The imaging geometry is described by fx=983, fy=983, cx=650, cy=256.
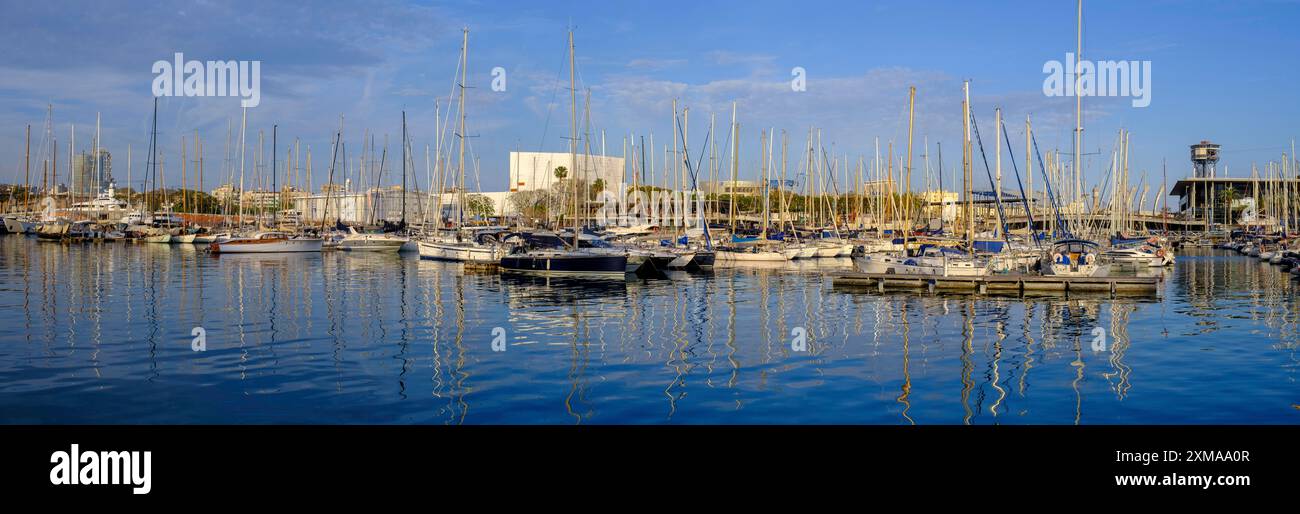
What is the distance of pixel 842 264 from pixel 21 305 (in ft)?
148

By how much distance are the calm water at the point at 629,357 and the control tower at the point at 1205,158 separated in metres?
167

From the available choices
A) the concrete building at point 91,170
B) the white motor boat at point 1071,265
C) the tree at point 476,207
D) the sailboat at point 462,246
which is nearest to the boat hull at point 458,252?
the sailboat at point 462,246

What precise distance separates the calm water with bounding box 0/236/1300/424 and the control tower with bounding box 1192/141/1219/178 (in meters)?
167

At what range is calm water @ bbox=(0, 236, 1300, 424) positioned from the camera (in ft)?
47.6

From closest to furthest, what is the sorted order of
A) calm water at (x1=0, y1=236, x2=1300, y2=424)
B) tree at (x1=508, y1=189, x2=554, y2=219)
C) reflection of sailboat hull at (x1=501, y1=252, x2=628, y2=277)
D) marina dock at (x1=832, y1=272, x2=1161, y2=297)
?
calm water at (x1=0, y1=236, x2=1300, y2=424) → marina dock at (x1=832, y1=272, x2=1161, y2=297) → reflection of sailboat hull at (x1=501, y1=252, x2=628, y2=277) → tree at (x1=508, y1=189, x2=554, y2=219)

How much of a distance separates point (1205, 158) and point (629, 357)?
196 meters

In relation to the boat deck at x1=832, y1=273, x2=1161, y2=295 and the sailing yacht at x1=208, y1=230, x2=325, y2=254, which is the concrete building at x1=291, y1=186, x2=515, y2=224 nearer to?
the sailing yacht at x1=208, y1=230, x2=325, y2=254

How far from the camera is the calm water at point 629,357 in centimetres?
1452

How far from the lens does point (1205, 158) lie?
184375 mm

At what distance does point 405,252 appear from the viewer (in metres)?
71.0

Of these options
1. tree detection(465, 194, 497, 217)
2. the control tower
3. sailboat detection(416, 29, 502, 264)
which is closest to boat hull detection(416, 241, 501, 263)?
sailboat detection(416, 29, 502, 264)
